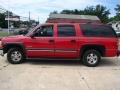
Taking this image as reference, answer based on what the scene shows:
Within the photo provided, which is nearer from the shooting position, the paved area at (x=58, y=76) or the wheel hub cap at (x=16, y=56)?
the paved area at (x=58, y=76)

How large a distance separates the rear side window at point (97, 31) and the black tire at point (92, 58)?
2.35ft

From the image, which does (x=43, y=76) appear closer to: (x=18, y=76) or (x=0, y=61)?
(x=18, y=76)

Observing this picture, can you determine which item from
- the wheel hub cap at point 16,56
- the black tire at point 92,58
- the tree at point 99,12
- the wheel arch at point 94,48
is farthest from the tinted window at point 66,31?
the tree at point 99,12

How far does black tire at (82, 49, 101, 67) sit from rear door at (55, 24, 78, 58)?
0.41 m

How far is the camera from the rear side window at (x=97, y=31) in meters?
11.5

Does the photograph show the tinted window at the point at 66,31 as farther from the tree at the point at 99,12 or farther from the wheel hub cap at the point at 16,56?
the tree at the point at 99,12

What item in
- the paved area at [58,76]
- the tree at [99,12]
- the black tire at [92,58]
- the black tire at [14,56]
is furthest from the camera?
the tree at [99,12]

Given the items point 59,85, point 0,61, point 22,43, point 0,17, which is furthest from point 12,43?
point 0,17

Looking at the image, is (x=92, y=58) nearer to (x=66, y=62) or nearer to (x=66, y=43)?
(x=66, y=43)

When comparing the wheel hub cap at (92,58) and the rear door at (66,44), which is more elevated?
the rear door at (66,44)

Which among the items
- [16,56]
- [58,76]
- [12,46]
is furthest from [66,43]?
[58,76]

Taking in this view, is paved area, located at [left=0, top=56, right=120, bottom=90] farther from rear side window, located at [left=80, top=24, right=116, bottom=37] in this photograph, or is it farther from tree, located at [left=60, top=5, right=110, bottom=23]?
tree, located at [left=60, top=5, right=110, bottom=23]

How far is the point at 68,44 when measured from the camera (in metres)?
11.4

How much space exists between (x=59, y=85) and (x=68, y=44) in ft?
11.9
